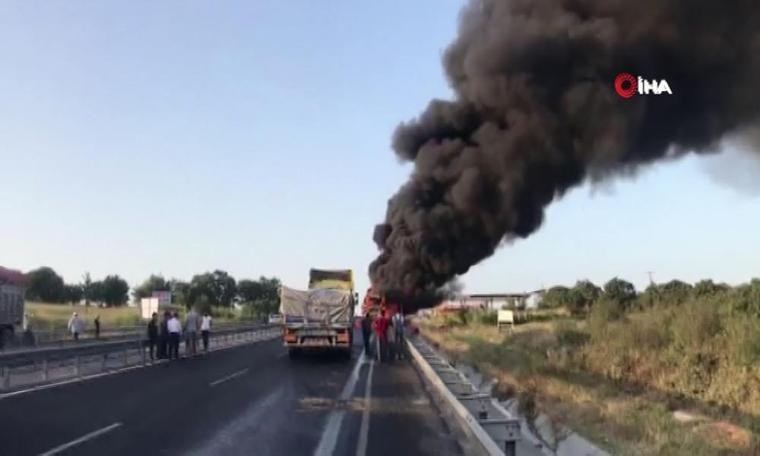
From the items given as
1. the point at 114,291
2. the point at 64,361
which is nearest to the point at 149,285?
the point at 114,291

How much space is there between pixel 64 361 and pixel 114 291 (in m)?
107

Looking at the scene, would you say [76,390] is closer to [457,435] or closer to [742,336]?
[457,435]

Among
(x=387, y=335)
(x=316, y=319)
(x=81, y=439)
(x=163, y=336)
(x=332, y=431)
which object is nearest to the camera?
(x=81, y=439)

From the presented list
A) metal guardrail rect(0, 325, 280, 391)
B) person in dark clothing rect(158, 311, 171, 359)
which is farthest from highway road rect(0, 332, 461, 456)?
person in dark clothing rect(158, 311, 171, 359)

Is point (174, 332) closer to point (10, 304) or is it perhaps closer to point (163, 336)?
point (163, 336)

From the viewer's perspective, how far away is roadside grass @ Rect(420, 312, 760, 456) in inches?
424

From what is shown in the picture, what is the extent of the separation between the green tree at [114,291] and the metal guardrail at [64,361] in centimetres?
10028

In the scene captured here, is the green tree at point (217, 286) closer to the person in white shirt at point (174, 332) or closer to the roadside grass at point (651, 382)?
the person in white shirt at point (174, 332)

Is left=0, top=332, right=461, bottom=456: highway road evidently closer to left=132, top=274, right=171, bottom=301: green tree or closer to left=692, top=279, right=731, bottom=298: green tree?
left=692, top=279, right=731, bottom=298: green tree

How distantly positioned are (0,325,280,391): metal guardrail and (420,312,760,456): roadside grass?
10.1 m

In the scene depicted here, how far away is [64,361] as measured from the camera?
19.7 meters

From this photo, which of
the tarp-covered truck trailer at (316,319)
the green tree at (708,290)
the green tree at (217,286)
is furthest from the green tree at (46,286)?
the tarp-covered truck trailer at (316,319)

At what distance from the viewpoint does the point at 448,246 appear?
69.8 ft

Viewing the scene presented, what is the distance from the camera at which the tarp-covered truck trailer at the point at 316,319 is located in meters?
26.3
